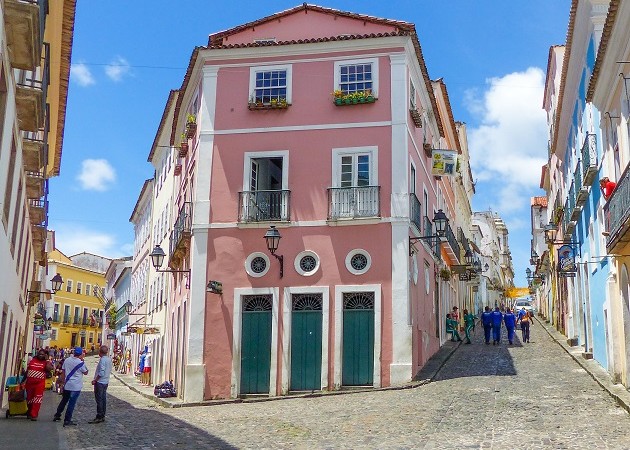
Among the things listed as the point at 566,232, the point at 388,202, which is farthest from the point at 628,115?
the point at 566,232

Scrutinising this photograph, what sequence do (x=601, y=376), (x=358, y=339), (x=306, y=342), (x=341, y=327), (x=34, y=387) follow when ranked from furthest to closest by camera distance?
(x=306, y=342)
(x=341, y=327)
(x=358, y=339)
(x=601, y=376)
(x=34, y=387)

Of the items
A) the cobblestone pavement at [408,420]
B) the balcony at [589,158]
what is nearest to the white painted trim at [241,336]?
the cobblestone pavement at [408,420]

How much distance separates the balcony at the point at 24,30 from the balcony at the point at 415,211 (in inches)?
423

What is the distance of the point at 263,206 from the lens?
2022 cm

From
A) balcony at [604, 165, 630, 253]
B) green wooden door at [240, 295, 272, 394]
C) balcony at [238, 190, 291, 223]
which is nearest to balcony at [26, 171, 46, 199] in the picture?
balcony at [238, 190, 291, 223]

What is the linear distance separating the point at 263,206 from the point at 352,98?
3900mm

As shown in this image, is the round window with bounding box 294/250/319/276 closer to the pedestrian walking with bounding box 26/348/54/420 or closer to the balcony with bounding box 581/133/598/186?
the pedestrian walking with bounding box 26/348/54/420

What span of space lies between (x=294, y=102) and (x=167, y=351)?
10.5 meters

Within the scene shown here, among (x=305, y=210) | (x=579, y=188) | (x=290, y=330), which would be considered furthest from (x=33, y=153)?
(x=579, y=188)

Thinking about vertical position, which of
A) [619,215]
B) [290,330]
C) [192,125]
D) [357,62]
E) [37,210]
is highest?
[357,62]

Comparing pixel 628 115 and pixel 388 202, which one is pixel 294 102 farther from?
pixel 628 115

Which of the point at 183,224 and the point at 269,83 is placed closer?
the point at 269,83

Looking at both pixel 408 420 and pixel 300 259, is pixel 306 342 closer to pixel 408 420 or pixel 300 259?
pixel 300 259

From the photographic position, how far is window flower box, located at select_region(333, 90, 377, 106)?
19969mm
